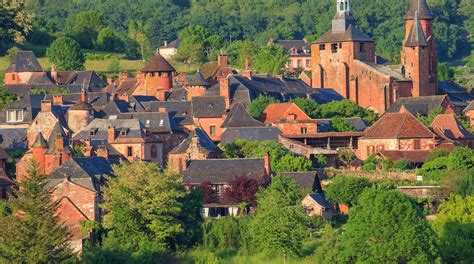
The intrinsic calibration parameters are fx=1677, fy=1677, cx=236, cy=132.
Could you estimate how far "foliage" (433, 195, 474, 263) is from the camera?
220 ft

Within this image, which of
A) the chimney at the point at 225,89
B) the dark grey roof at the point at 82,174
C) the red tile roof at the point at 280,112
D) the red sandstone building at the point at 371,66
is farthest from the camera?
the red sandstone building at the point at 371,66

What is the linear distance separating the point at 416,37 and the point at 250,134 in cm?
1786

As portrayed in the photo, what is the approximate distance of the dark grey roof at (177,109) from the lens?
308ft

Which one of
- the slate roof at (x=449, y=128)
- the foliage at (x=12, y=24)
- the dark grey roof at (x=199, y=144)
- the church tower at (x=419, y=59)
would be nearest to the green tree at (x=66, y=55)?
the foliage at (x=12, y=24)

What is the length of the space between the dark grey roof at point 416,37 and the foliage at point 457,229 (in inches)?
1173

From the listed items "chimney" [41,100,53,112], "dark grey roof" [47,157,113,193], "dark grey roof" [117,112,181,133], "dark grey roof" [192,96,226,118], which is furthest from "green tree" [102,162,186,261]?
"dark grey roof" [192,96,226,118]

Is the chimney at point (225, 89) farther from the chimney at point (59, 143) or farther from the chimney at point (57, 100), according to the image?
the chimney at point (59, 143)

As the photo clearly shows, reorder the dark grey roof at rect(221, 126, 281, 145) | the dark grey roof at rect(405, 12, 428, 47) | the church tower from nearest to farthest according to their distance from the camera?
the dark grey roof at rect(221, 126, 281, 145) → the church tower → the dark grey roof at rect(405, 12, 428, 47)

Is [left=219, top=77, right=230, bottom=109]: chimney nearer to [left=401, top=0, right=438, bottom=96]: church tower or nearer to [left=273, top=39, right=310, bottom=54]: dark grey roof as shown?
[left=401, top=0, right=438, bottom=96]: church tower

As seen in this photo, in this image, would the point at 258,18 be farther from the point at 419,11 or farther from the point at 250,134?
the point at 250,134

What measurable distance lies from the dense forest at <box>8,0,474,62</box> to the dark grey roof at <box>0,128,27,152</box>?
6061 cm

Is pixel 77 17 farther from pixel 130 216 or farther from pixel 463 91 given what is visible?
pixel 130 216

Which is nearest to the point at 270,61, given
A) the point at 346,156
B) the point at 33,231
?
the point at 346,156

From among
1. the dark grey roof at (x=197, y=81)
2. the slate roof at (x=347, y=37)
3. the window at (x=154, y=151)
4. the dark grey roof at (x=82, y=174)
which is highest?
the slate roof at (x=347, y=37)
